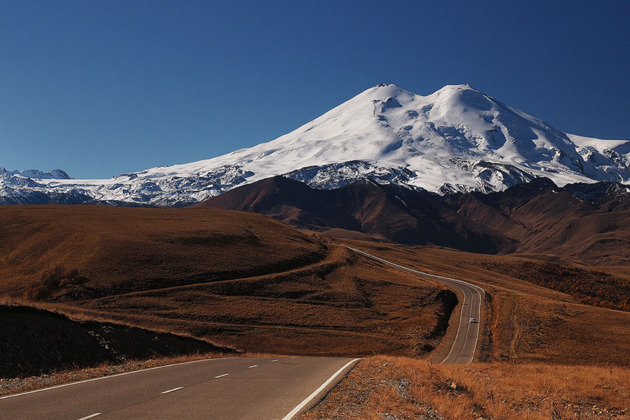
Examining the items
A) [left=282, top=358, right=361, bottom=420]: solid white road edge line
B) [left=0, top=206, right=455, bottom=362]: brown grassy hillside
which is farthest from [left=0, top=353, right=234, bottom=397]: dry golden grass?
[left=0, top=206, right=455, bottom=362]: brown grassy hillside

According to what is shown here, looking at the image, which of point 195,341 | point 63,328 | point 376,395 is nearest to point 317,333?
point 195,341

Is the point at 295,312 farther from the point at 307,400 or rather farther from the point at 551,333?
the point at 307,400

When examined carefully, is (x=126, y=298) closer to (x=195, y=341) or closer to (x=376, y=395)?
(x=195, y=341)

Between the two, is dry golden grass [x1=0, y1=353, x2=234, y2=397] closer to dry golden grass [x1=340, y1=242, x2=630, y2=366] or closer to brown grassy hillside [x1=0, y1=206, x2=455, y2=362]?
brown grassy hillside [x1=0, y1=206, x2=455, y2=362]

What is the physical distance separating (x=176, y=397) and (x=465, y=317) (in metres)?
62.4

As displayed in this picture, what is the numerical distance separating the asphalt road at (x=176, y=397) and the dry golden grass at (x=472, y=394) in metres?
1.20

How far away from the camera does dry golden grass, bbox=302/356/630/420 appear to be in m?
15.0

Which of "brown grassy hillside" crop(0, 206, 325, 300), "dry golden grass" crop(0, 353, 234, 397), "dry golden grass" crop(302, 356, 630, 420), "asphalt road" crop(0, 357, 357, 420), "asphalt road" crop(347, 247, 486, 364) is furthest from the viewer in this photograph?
"brown grassy hillside" crop(0, 206, 325, 300)

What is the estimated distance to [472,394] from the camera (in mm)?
19484

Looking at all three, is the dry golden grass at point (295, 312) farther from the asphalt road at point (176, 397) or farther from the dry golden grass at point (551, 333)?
the asphalt road at point (176, 397)

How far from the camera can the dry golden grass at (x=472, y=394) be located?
14953mm

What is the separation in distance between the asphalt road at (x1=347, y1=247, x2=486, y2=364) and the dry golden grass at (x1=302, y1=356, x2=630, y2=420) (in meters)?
24.4

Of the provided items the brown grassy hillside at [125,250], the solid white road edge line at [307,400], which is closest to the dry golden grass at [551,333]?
the brown grassy hillside at [125,250]

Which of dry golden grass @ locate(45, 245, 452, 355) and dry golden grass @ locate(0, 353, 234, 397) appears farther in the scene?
dry golden grass @ locate(45, 245, 452, 355)
